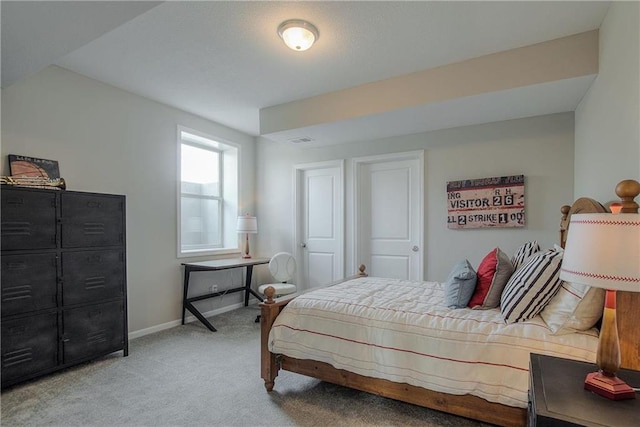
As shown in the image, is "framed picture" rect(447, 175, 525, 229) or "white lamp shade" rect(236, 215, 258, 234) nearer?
"framed picture" rect(447, 175, 525, 229)

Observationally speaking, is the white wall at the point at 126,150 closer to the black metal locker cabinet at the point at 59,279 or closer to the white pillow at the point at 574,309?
the black metal locker cabinet at the point at 59,279

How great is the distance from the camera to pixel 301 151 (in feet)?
16.2

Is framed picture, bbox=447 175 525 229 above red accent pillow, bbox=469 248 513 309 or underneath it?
above

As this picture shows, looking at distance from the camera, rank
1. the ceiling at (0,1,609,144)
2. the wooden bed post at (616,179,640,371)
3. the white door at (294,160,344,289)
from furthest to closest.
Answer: the white door at (294,160,344,289) < the ceiling at (0,1,609,144) < the wooden bed post at (616,179,640,371)

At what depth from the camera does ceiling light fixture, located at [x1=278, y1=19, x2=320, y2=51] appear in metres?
2.31

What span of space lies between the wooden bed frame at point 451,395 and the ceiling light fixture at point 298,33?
179cm

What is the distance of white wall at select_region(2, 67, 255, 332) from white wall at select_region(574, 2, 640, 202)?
4076 millimetres

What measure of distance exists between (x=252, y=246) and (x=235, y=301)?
2.87 feet

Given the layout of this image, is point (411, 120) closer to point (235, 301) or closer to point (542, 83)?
point (542, 83)

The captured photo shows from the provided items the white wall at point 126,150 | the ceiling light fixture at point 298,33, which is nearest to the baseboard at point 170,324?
the white wall at point 126,150

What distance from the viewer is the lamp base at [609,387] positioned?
116 cm

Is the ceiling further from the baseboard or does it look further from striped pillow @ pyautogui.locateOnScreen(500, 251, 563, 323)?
the baseboard

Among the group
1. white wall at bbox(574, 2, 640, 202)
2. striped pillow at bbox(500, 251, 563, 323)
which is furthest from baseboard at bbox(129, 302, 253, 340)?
white wall at bbox(574, 2, 640, 202)

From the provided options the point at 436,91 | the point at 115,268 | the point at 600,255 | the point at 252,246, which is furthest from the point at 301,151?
the point at 600,255
